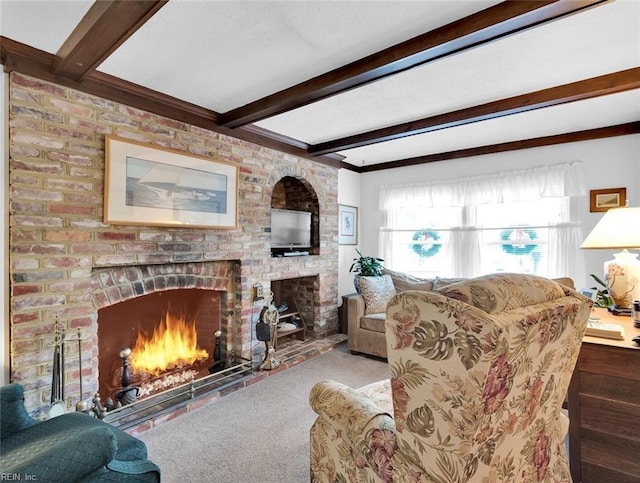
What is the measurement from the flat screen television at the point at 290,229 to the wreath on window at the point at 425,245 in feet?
5.17

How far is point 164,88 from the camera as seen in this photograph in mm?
2496

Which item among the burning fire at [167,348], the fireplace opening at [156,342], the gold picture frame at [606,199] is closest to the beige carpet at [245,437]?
the fireplace opening at [156,342]

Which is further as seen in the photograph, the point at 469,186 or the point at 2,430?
the point at 469,186

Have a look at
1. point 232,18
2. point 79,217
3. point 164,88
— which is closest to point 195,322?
point 79,217

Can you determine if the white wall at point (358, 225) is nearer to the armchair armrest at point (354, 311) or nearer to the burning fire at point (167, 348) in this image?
the armchair armrest at point (354, 311)

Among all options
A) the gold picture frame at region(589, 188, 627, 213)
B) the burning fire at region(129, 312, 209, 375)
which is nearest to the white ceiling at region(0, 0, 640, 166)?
the gold picture frame at region(589, 188, 627, 213)

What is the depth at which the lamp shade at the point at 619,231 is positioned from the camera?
195 cm

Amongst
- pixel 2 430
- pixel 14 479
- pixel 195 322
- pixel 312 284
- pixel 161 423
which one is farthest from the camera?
pixel 312 284

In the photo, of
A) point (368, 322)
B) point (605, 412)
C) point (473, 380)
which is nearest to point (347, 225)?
point (368, 322)

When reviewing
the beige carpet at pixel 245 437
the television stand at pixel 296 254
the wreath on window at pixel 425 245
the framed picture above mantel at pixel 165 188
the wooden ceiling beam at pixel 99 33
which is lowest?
the beige carpet at pixel 245 437

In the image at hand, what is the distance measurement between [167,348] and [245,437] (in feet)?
4.23

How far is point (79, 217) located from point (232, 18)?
1.59m

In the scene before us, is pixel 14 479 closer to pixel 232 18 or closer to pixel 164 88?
pixel 232 18

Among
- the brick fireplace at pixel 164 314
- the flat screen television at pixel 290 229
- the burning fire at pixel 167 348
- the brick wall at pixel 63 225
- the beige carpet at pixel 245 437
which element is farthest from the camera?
the flat screen television at pixel 290 229
